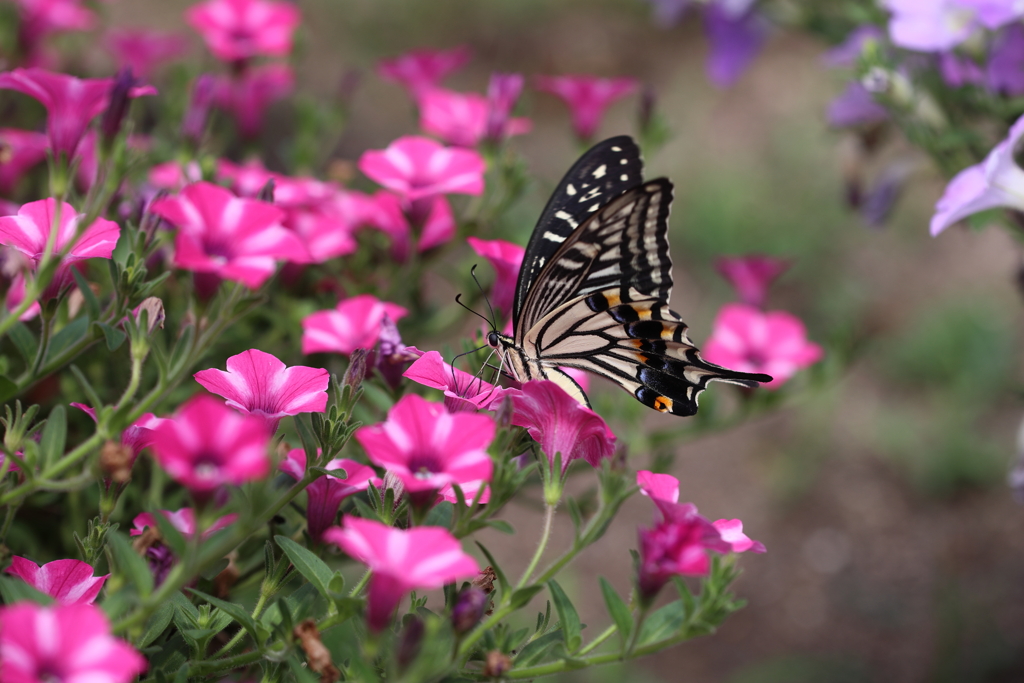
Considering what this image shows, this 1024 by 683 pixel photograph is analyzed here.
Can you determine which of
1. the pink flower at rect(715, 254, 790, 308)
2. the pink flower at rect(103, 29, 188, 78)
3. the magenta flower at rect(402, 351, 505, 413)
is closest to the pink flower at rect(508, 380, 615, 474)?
the magenta flower at rect(402, 351, 505, 413)

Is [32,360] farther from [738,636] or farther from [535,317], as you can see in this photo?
[738,636]

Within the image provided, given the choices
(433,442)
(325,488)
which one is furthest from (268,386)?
(433,442)

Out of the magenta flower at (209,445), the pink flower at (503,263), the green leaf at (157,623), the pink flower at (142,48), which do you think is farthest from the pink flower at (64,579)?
the pink flower at (142,48)

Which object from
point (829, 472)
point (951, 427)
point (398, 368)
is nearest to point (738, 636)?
point (829, 472)

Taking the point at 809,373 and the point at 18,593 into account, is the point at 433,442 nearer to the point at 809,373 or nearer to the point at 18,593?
the point at 18,593

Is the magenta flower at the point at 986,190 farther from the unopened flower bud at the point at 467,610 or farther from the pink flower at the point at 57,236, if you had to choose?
the pink flower at the point at 57,236

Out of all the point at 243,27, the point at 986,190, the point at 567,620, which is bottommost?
the point at 567,620

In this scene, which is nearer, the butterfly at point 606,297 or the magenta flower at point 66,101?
the magenta flower at point 66,101
